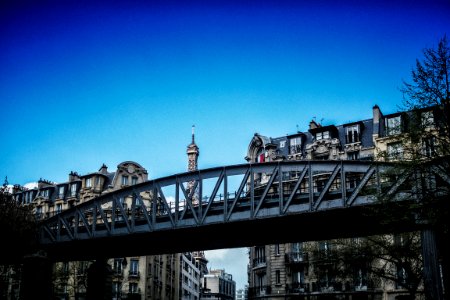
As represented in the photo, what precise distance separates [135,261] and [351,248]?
37.8 m

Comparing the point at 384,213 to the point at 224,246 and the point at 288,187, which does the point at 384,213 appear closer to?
the point at 224,246

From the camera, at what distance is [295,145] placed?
196 feet

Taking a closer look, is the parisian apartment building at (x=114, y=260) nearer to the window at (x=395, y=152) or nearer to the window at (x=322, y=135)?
the window at (x=322, y=135)

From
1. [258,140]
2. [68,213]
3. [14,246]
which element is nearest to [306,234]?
[68,213]

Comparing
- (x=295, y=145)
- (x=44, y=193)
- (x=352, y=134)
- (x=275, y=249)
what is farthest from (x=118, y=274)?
(x=352, y=134)

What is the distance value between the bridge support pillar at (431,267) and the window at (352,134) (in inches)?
1151

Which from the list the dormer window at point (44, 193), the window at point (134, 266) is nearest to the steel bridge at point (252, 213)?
the window at point (134, 266)

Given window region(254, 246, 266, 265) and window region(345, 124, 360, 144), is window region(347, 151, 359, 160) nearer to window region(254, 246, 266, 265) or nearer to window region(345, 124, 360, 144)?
window region(345, 124, 360, 144)

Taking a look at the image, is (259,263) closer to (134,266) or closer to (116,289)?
(134,266)

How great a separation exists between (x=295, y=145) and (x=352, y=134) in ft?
22.6

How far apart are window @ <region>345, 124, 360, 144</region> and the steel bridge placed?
781 inches

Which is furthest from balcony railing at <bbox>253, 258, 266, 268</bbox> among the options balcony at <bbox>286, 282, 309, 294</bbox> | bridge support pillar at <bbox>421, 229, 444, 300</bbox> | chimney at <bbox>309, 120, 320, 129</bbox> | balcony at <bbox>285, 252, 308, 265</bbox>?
bridge support pillar at <bbox>421, 229, 444, 300</bbox>

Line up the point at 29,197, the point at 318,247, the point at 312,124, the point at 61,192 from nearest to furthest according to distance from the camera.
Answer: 1. the point at 318,247
2. the point at 312,124
3. the point at 61,192
4. the point at 29,197

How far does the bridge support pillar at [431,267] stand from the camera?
25.1 meters
